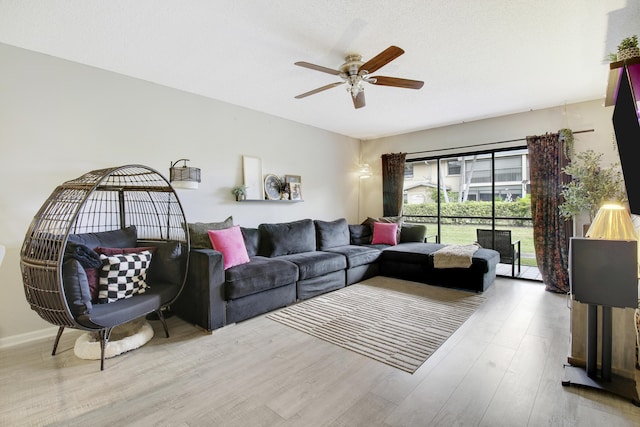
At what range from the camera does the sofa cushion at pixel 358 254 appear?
14.1 feet

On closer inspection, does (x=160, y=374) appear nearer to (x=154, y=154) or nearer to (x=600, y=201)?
(x=154, y=154)

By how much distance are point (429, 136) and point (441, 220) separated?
63.5 inches

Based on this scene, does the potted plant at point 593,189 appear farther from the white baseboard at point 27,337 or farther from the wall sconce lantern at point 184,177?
the white baseboard at point 27,337

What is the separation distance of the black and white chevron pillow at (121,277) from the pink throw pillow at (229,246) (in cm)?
76

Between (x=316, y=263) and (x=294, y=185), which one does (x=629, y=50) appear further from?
(x=294, y=185)

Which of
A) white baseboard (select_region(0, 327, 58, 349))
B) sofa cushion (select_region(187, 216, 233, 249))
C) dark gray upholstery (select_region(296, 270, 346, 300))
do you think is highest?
sofa cushion (select_region(187, 216, 233, 249))

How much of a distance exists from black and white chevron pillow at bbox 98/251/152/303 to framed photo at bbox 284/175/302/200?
2.63 meters

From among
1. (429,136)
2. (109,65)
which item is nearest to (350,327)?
(109,65)

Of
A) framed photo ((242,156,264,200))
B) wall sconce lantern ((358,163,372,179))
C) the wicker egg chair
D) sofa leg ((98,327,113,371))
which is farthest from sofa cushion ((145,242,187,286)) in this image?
wall sconce lantern ((358,163,372,179))

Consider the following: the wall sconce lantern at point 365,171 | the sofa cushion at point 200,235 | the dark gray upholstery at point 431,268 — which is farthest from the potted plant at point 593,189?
the sofa cushion at point 200,235

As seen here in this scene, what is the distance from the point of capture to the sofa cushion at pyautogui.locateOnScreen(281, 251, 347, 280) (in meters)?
3.65

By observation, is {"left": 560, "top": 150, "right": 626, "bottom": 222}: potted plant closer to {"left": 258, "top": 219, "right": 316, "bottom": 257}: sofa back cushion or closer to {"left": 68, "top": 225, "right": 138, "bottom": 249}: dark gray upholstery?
{"left": 258, "top": 219, "right": 316, "bottom": 257}: sofa back cushion

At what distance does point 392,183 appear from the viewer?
5.93 meters

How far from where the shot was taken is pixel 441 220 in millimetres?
5570
